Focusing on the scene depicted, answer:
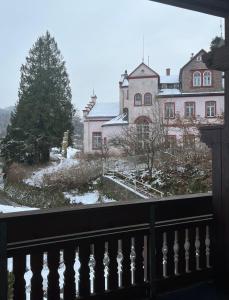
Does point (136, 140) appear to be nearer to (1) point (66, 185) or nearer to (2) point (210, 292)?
(1) point (66, 185)

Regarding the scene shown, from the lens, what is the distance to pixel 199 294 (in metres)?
2.15

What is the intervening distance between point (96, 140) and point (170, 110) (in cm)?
387

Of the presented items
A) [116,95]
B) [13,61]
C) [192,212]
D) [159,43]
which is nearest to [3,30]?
[13,61]

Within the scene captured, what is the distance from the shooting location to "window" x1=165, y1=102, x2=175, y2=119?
16.7 meters

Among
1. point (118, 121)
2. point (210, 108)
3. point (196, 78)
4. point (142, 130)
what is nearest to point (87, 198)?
point (142, 130)

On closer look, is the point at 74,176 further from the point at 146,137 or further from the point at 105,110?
the point at 105,110

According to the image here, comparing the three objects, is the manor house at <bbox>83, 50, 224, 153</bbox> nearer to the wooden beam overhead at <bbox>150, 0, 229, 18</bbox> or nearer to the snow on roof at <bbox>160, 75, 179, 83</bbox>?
the snow on roof at <bbox>160, 75, 179, 83</bbox>

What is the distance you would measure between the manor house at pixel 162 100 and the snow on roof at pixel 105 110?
18 cm

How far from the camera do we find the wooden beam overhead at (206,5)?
76.5 inches

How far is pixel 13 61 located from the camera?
22.0 metres

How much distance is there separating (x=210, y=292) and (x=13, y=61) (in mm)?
21537

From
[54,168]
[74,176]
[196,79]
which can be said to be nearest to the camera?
[74,176]

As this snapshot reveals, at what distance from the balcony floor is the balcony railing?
0.04m

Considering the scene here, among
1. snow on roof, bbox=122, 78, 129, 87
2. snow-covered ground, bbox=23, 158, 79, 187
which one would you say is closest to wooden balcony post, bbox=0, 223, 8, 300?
snow-covered ground, bbox=23, 158, 79, 187
